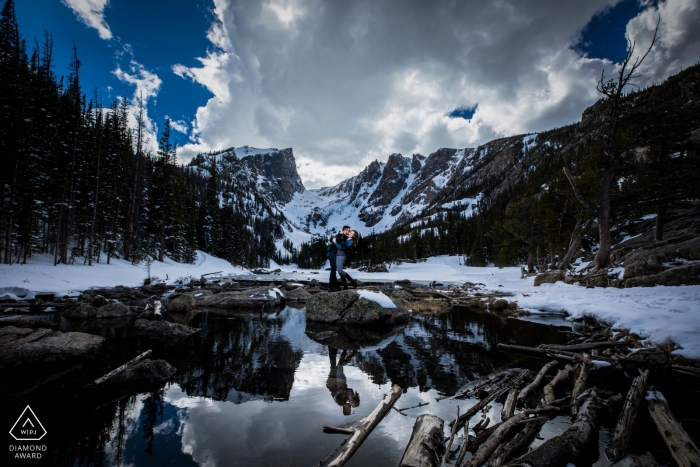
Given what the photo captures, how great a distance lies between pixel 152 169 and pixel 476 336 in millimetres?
53687

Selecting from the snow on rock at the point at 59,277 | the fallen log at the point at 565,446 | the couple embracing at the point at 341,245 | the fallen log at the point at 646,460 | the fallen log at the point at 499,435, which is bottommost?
the fallen log at the point at 646,460

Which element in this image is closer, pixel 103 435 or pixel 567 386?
pixel 103 435

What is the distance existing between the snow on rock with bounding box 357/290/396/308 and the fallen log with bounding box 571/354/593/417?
653cm

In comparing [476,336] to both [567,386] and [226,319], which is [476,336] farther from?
[226,319]

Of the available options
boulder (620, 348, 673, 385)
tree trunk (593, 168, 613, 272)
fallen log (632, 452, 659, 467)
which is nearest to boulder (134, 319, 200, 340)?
fallen log (632, 452, 659, 467)

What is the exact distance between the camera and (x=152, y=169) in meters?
45.5

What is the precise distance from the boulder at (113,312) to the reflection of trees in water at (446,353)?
34.0 feet

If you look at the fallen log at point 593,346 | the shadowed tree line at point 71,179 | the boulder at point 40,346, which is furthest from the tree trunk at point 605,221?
the shadowed tree line at point 71,179

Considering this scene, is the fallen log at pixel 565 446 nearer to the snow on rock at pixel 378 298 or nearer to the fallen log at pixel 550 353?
the fallen log at pixel 550 353

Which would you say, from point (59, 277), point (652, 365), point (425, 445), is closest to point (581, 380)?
point (652, 365)

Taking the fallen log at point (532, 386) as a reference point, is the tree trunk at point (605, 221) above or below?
above

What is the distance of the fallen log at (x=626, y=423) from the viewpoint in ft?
9.02

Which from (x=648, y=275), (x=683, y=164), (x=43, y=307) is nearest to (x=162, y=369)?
(x=43, y=307)

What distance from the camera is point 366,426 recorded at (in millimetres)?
3359
